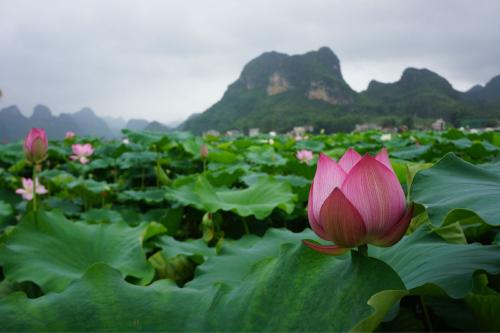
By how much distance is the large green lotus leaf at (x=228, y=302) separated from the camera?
0.46 meters

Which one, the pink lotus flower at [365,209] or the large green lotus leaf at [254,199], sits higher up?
the pink lotus flower at [365,209]

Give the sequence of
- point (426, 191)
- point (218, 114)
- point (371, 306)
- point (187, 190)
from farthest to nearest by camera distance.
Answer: point (218, 114)
point (187, 190)
point (426, 191)
point (371, 306)

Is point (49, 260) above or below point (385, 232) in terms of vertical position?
below

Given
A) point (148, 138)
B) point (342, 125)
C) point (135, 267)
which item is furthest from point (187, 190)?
point (342, 125)

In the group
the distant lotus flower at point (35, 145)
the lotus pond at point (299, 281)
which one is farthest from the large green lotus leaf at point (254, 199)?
the distant lotus flower at point (35, 145)

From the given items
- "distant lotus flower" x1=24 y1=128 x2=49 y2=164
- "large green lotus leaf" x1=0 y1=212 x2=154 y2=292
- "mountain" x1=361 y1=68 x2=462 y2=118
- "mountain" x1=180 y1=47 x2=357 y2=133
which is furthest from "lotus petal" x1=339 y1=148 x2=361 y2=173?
"mountain" x1=180 y1=47 x2=357 y2=133

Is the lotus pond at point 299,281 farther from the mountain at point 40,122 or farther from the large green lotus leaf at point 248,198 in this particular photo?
the mountain at point 40,122

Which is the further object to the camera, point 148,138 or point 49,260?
point 148,138

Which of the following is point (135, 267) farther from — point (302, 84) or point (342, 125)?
point (302, 84)

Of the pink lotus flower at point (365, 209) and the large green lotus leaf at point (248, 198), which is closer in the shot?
the pink lotus flower at point (365, 209)

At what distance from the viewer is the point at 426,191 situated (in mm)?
579

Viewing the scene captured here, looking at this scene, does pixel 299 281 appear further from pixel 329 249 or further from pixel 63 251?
pixel 63 251

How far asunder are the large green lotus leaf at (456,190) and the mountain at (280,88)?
41.3 metres

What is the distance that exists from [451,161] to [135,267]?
805 mm
